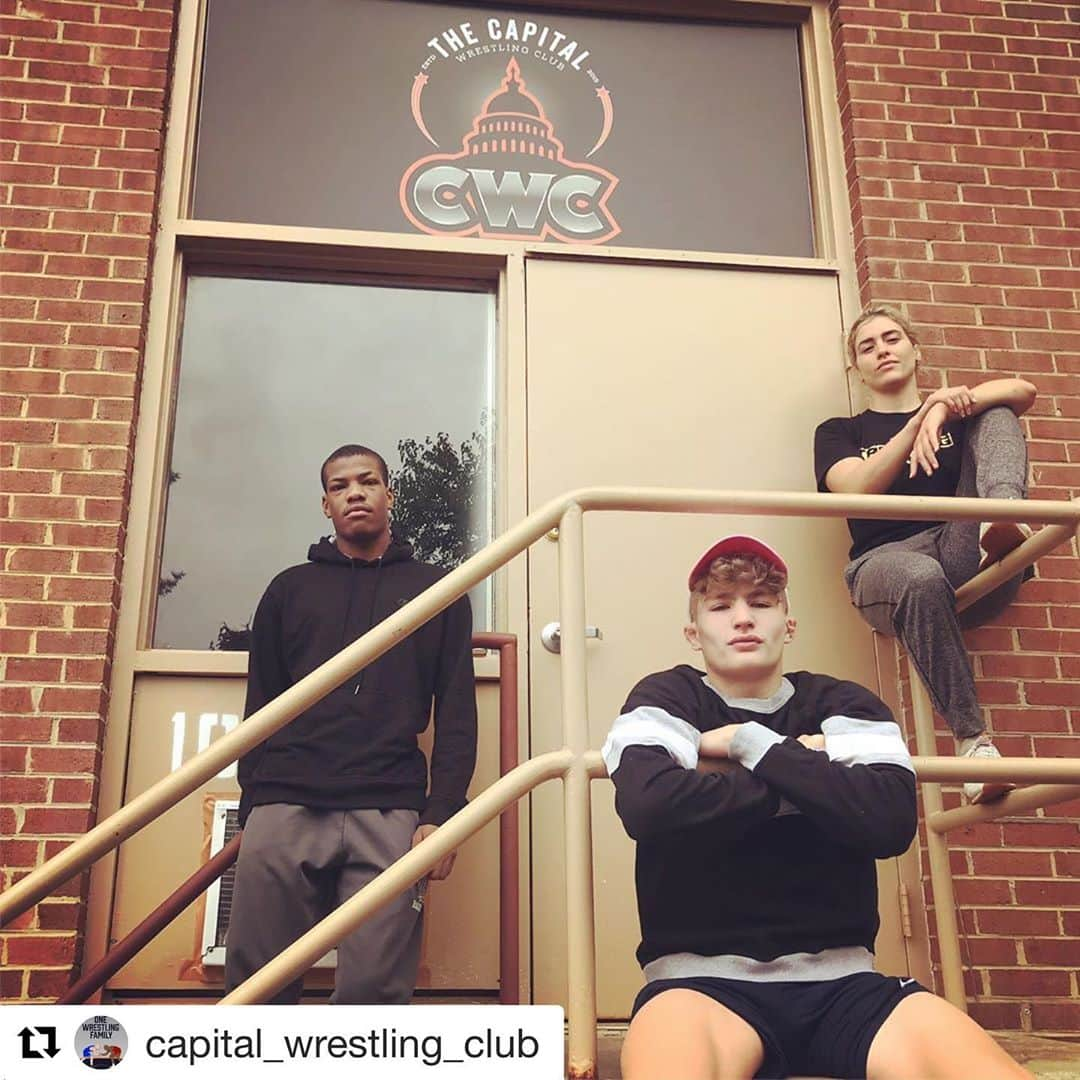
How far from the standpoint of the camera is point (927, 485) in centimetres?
367

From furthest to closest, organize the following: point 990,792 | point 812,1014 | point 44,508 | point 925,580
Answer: point 44,508 < point 925,580 < point 990,792 < point 812,1014

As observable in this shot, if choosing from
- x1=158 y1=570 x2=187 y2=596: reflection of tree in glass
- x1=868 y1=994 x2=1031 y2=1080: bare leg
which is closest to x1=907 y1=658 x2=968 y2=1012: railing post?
x1=868 y1=994 x2=1031 y2=1080: bare leg

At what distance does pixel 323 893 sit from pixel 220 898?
62 centimetres

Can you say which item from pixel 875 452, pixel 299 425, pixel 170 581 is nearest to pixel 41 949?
pixel 170 581

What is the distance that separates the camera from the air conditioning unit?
11.6 feet

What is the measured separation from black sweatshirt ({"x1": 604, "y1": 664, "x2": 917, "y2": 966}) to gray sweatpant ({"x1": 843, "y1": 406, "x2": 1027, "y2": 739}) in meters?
0.91

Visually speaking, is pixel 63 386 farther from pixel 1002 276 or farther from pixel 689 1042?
pixel 1002 276

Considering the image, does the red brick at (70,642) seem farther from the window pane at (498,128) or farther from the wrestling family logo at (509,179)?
the wrestling family logo at (509,179)

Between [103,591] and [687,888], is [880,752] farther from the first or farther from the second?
[103,591]

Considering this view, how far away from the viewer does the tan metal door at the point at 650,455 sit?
12.2 ft

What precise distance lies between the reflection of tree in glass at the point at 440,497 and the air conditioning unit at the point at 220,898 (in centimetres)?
99

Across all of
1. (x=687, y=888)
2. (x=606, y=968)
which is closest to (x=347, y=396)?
(x=606, y=968)

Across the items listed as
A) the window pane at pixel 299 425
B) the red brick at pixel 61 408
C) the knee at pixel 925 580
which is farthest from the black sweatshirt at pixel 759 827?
the red brick at pixel 61 408

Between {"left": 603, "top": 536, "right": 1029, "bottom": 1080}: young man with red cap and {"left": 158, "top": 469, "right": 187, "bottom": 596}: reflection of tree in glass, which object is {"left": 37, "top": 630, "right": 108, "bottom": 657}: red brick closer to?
{"left": 158, "top": 469, "right": 187, "bottom": 596}: reflection of tree in glass
